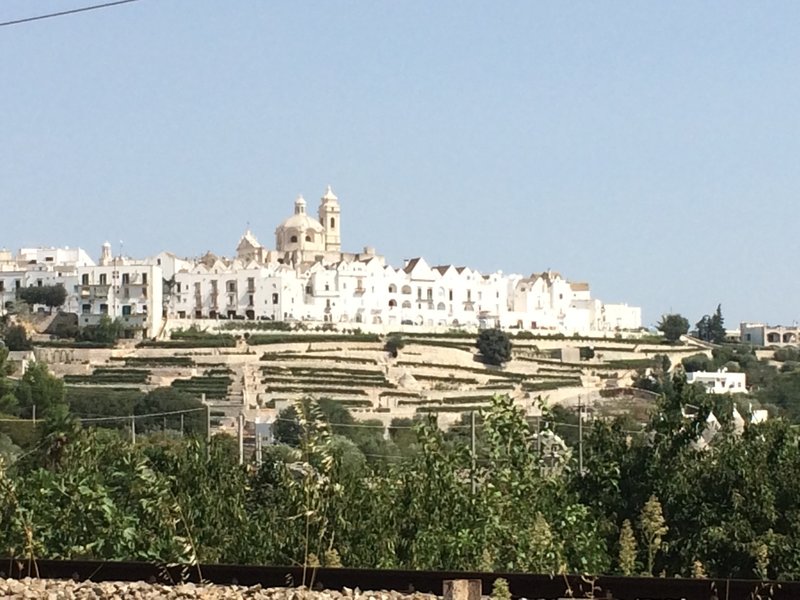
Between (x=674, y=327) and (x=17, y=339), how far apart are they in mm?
38660

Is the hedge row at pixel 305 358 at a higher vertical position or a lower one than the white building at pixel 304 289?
lower

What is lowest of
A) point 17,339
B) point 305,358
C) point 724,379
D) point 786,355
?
point 724,379

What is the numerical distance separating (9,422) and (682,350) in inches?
2050

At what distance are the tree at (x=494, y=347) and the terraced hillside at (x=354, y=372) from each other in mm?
515

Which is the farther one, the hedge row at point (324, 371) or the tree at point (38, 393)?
the hedge row at point (324, 371)

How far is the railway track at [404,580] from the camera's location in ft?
25.2

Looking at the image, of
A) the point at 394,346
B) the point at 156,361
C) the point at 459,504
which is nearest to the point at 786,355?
the point at 394,346

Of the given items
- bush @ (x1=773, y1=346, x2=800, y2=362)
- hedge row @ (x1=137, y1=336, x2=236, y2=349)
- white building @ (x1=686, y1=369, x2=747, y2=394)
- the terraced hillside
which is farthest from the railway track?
bush @ (x1=773, y1=346, x2=800, y2=362)

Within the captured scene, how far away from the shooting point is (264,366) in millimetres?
74312

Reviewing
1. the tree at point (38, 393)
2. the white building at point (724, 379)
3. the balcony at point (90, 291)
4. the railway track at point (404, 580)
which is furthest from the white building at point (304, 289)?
the railway track at point (404, 580)

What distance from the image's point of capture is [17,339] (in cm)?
7919

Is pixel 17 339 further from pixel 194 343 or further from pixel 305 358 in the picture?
pixel 305 358

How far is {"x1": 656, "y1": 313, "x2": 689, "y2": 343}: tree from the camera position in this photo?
319 ft

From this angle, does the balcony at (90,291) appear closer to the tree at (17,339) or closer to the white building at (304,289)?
the white building at (304,289)
